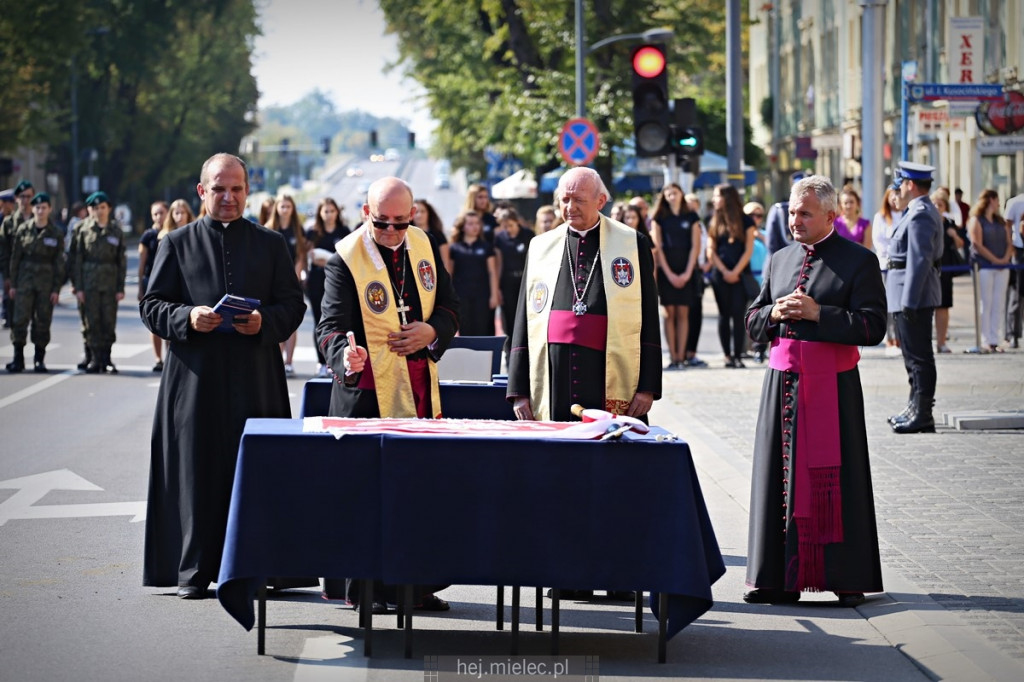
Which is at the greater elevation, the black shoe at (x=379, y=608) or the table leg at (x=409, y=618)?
the table leg at (x=409, y=618)

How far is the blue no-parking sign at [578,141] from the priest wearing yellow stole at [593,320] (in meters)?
17.6

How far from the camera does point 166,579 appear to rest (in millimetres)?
8148

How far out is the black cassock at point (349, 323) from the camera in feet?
25.5

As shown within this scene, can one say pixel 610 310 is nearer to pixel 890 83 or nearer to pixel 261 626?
pixel 261 626

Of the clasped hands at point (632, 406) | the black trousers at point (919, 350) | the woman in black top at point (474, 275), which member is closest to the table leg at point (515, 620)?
the clasped hands at point (632, 406)

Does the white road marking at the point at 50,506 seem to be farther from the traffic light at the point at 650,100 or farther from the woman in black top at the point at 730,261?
the woman in black top at the point at 730,261

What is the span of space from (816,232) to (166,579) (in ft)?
10.6

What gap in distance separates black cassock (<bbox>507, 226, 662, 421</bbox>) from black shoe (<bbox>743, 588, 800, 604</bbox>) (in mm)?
985

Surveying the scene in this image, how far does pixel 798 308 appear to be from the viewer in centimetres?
797

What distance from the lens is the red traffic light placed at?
19.2 meters

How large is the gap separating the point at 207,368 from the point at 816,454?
106 inches

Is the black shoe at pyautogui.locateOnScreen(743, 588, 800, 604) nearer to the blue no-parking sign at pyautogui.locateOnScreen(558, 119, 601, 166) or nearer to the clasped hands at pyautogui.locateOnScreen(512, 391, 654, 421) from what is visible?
the clasped hands at pyautogui.locateOnScreen(512, 391, 654, 421)

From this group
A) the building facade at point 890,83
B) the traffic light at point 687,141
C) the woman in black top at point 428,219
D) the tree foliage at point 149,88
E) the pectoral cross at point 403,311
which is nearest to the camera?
the pectoral cross at point 403,311

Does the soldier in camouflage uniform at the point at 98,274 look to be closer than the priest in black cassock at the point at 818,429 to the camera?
No
